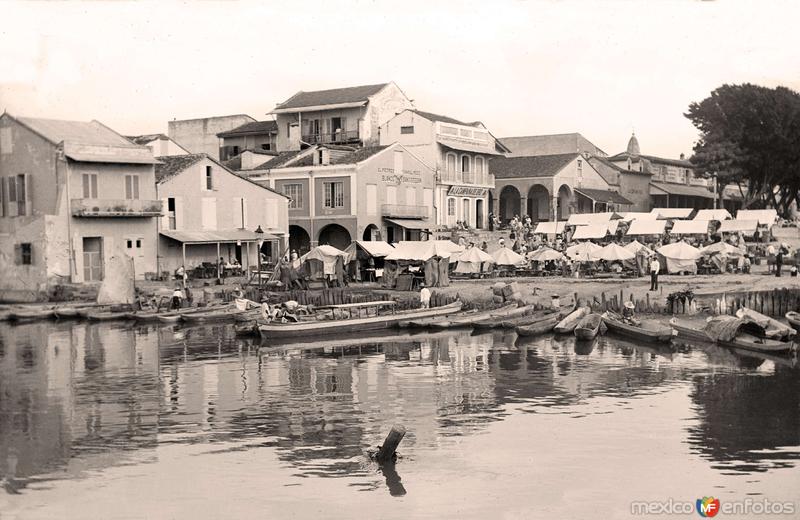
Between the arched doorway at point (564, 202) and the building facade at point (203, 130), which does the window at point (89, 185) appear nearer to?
the building facade at point (203, 130)

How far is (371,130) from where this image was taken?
66.0 metres

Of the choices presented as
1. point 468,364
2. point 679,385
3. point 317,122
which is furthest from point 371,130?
point 679,385

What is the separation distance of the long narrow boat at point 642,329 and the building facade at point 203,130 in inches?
1757

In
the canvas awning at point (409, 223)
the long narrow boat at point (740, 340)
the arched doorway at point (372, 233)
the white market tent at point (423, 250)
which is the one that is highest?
the canvas awning at point (409, 223)

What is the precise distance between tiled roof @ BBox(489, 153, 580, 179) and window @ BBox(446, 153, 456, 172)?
8048 millimetres

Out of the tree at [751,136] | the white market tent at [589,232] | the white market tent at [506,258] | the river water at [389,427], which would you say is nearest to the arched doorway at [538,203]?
the tree at [751,136]

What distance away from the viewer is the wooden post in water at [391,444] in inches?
714

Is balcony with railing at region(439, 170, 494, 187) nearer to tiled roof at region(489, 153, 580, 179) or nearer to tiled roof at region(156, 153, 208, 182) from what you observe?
tiled roof at region(489, 153, 580, 179)

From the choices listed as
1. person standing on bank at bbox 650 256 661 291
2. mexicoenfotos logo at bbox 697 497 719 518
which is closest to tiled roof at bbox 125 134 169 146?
person standing on bank at bbox 650 256 661 291

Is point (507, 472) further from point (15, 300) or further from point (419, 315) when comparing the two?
point (15, 300)

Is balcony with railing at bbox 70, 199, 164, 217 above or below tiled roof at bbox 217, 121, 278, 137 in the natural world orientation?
below

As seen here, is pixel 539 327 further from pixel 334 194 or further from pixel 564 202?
pixel 564 202

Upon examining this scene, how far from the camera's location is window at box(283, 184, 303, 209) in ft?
193

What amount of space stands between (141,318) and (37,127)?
41.0 feet
